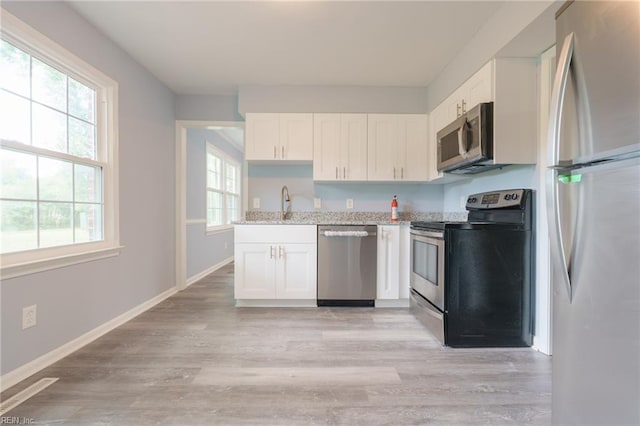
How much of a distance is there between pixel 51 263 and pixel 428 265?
8.67 ft

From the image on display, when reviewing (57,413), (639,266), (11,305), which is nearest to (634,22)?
(639,266)

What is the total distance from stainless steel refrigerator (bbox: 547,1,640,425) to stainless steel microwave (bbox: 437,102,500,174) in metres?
1.04

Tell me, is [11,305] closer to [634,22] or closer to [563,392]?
[563,392]

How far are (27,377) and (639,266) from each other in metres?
2.84

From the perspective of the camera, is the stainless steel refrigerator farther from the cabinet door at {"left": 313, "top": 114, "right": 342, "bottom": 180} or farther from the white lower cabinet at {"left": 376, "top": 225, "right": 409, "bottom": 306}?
the cabinet door at {"left": 313, "top": 114, "right": 342, "bottom": 180}

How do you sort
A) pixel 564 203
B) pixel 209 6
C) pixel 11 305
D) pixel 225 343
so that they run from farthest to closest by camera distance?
1. pixel 225 343
2. pixel 209 6
3. pixel 11 305
4. pixel 564 203

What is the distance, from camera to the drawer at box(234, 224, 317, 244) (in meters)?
2.90

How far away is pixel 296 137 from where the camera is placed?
10.4 ft

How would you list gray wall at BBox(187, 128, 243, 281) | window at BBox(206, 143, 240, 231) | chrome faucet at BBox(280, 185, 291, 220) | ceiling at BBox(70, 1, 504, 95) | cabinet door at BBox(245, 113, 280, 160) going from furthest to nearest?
window at BBox(206, 143, 240, 231) < gray wall at BBox(187, 128, 243, 281) < chrome faucet at BBox(280, 185, 291, 220) < cabinet door at BBox(245, 113, 280, 160) < ceiling at BBox(70, 1, 504, 95)

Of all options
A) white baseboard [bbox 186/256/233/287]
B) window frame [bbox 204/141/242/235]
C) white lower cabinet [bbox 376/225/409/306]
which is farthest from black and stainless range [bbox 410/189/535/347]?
window frame [bbox 204/141/242/235]

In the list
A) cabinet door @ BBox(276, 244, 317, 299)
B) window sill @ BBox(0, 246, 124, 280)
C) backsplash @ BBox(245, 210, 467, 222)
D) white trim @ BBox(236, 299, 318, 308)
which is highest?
backsplash @ BBox(245, 210, 467, 222)

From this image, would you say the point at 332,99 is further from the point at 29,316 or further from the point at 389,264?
the point at 29,316

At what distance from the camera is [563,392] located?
41.6 inches

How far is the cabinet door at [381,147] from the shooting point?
3.18m
